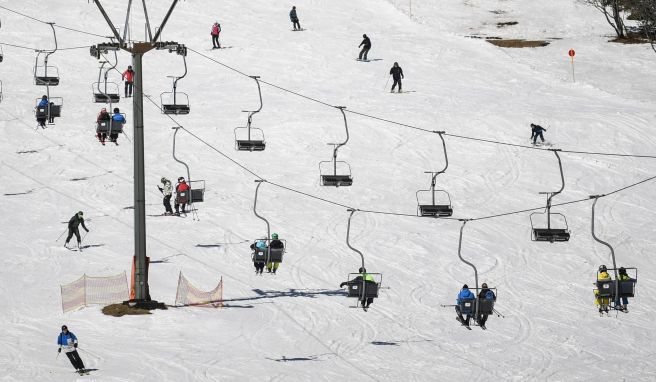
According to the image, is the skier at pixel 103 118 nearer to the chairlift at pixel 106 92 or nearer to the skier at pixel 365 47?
the chairlift at pixel 106 92

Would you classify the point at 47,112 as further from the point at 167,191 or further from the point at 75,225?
the point at 75,225

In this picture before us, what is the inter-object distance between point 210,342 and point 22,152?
60.3 ft

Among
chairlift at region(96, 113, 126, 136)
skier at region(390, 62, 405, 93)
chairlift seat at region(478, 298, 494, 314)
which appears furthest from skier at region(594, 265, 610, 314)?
skier at region(390, 62, 405, 93)

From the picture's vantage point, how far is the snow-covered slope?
29.5 meters

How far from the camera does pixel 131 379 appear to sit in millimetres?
26141

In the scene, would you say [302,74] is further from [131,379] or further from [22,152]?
[131,379]

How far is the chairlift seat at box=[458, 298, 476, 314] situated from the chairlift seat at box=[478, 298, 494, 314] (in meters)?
0.18

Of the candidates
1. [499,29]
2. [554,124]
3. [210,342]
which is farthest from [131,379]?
[499,29]

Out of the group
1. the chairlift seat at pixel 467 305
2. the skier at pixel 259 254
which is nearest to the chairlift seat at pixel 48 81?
the skier at pixel 259 254

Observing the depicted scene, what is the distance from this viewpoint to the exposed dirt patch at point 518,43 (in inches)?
2559

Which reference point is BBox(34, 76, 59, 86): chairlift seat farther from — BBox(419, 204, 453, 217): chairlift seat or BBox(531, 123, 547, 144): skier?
BBox(531, 123, 547, 144): skier

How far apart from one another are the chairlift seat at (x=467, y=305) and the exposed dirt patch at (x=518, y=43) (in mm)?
36040

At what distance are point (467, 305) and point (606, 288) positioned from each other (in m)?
3.46

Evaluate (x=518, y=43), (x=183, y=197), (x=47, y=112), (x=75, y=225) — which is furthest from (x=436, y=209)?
(x=518, y=43)
